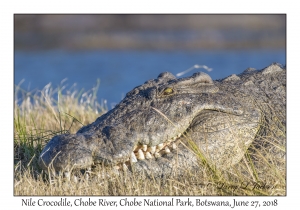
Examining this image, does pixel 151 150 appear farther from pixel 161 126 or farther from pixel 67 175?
pixel 67 175

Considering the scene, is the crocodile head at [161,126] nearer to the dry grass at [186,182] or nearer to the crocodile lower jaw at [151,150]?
the crocodile lower jaw at [151,150]

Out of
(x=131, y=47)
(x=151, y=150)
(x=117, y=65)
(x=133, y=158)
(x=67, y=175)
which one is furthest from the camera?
(x=131, y=47)

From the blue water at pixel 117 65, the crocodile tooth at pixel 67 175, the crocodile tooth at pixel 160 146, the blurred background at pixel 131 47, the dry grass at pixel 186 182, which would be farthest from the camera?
the blurred background at pixel 131 47

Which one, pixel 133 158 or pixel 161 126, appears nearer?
pixel 133 158

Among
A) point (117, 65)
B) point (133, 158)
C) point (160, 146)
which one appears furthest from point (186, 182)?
point (117, 65)

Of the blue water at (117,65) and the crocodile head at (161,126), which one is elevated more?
the blue water at (117,65)

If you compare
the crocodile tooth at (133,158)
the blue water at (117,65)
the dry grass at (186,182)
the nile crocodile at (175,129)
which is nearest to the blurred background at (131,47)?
the blue water at (117,65)

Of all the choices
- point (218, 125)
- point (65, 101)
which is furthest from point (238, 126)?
point (65, 101)
